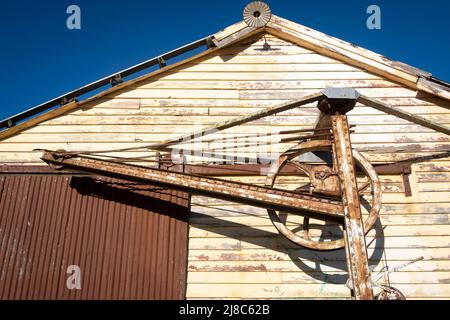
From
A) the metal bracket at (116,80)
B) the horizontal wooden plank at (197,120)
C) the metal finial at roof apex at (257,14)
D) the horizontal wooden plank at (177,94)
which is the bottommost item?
the horizontal wooden plank at (197,120)

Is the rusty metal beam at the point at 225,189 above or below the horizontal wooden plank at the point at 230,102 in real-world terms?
below

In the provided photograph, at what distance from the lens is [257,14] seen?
909 cm

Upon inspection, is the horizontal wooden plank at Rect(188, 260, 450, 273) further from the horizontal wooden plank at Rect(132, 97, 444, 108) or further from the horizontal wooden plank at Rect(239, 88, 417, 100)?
the horizontal wooden plank at Rect(239, 88, 417, 100)

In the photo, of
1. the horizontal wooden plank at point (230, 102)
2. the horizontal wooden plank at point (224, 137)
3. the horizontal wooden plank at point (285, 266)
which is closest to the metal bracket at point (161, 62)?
the horizontal wooden plank at point (230, 102)

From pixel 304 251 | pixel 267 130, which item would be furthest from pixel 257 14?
pixel 304 251

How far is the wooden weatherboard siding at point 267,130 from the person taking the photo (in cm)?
673

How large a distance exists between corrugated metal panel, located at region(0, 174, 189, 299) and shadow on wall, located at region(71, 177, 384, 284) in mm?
19

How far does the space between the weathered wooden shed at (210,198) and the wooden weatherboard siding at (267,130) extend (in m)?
0.02

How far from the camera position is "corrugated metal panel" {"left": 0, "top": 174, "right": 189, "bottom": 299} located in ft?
21.6

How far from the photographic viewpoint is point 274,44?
360 inches

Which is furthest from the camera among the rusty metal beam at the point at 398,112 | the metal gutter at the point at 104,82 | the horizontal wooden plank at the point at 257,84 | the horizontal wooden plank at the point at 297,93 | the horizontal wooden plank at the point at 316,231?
the horizontal wooden plank at the point at 257,84

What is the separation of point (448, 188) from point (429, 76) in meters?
2.38

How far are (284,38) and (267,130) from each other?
2.52 metres

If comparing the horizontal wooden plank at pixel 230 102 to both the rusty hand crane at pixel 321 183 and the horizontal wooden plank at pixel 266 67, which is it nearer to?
the horizontal wooden plank at pixel 266 67
